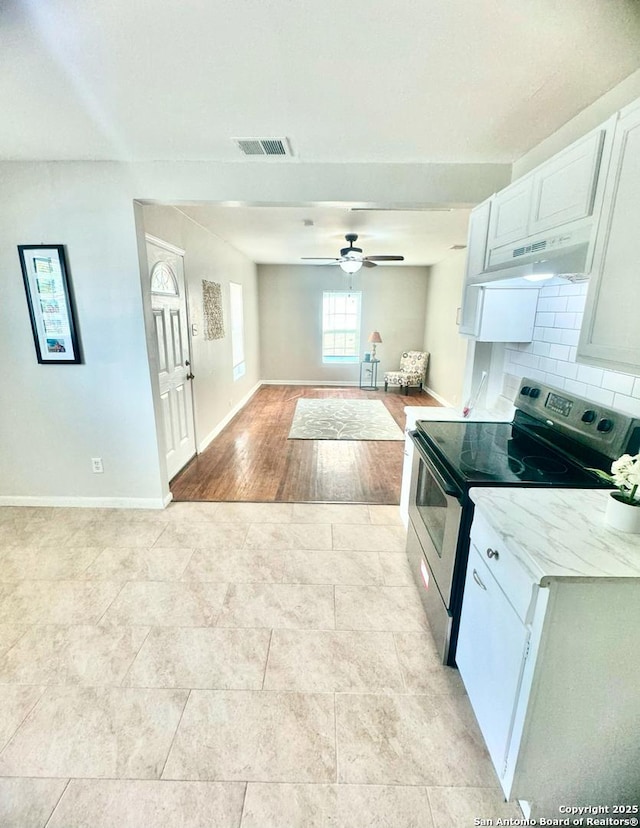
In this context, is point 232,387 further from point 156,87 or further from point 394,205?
point 156,87

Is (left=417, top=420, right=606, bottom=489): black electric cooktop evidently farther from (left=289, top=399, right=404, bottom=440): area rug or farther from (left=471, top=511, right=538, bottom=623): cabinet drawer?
(left=289, top=399, right=404, bottom=440): area rug

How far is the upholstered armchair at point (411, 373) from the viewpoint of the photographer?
7332 mm

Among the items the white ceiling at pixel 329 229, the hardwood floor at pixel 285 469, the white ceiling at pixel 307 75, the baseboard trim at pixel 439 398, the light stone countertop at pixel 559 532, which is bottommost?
the hardwood floor at pixel 285 469

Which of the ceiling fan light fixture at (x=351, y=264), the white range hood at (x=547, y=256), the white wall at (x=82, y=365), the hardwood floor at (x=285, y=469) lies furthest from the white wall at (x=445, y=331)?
the white wall at (x=82, y=365)

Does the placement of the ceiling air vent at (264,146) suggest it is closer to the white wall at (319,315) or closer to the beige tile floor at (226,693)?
the beige tile floor at (226,693)

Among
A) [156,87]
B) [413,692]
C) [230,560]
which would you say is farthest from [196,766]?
[156,87]

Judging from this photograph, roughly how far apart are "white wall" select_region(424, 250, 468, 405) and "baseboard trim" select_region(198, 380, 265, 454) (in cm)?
361

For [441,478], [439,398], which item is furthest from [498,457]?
[439,398]

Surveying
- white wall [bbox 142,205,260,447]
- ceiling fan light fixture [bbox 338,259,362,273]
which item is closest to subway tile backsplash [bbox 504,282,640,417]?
ceiling fan light fixture [bbox 338,259,362,273]

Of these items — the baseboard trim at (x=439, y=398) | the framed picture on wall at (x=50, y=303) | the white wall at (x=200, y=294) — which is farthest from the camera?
the baseboard trim at (x=439, y=398)

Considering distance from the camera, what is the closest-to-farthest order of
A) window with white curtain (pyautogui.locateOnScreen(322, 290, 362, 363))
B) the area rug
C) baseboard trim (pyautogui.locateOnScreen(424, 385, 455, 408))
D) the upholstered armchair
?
the area rug, baseboard trim (pyautogui.locateOnScreen(424, 385, 455, 408)), the upholstered armchair, window with white curtain (pyautogui.locateOnScreen(322, 290, 362, 363))

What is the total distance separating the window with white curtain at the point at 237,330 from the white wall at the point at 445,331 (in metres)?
3.53

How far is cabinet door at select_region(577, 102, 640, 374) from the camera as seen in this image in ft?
3.62

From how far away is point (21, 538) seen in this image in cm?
259
